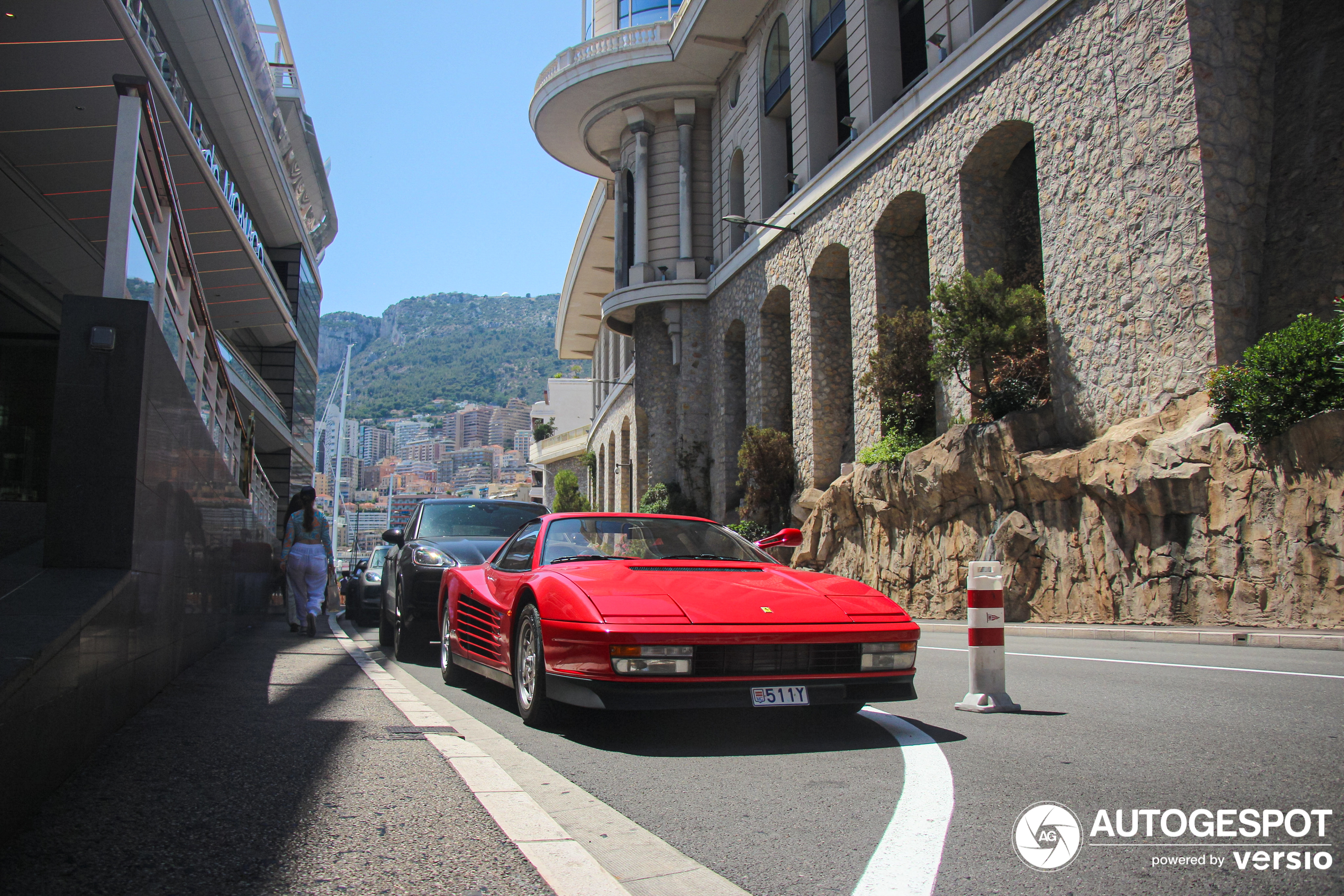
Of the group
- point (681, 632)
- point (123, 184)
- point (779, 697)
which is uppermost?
point (123, 184)

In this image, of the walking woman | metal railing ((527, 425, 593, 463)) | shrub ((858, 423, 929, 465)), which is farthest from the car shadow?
metal railing ((527, 425, 593, 463))

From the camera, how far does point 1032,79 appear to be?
679 inches

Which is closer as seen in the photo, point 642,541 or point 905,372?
point 642,541

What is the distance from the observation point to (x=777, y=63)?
30.2 meters

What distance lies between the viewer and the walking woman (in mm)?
11719

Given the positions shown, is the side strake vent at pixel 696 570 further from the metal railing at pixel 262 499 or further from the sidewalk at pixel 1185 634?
the metal railing at pixel 262 499

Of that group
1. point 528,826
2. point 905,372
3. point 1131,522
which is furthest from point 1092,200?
point 528,826

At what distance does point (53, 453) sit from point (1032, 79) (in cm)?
1710

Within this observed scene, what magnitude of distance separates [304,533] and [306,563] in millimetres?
387

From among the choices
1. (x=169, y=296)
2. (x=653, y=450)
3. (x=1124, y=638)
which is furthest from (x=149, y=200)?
(x=653, y=450)

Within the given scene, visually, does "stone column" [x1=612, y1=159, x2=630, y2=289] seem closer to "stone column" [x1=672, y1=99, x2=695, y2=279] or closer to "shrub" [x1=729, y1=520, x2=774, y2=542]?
"stone column" [x1=672, y1=99, x2=695, y2=279]

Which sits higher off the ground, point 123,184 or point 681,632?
point 123,184

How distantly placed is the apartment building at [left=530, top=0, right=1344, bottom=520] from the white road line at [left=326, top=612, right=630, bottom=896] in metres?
12.4

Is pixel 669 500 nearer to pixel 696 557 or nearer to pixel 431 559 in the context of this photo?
pixel 431 559
